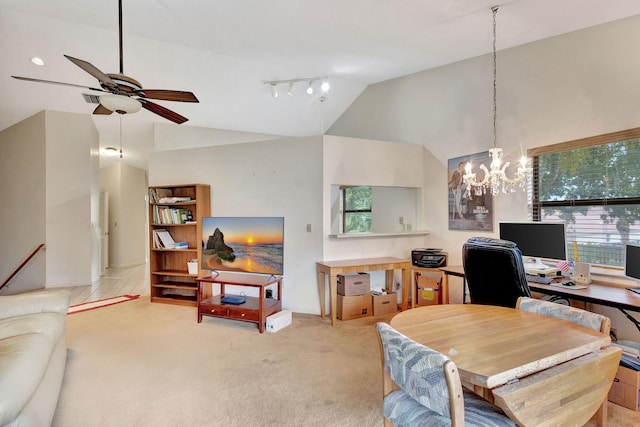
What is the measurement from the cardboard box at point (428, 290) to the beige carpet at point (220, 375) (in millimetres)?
660

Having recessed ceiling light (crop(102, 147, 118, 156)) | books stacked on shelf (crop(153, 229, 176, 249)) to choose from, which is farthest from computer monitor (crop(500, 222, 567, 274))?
recessed ceiling light (crop(102, 147, 118, 156))

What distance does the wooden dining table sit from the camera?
1184mm

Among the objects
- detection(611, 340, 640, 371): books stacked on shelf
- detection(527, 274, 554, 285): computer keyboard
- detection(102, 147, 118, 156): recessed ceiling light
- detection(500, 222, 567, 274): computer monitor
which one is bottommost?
detection(611, 340, 640, 371): books stacked on shelf

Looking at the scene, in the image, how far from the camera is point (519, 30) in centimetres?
313

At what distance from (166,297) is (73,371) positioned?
2.05 m

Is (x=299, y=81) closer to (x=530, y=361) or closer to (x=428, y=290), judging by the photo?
(x=428, y=290)

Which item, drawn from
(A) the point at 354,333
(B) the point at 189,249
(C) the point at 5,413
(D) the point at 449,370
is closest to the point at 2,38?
(B) the point at 189,249

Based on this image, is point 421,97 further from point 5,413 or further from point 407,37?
point 5,413

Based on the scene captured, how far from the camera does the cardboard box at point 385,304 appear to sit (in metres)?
3.97

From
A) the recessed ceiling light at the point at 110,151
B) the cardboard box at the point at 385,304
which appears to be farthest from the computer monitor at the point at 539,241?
the recessed ceiling light at the point at 110,151

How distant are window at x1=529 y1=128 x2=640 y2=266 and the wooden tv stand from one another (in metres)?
3.04

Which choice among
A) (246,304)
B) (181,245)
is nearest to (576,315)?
(246,304)

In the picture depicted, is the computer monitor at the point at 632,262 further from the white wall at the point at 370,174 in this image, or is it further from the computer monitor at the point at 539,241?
the white wall at the point at 370,174

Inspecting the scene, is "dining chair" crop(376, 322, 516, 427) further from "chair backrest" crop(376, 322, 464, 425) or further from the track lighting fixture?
the track lighting fixture
